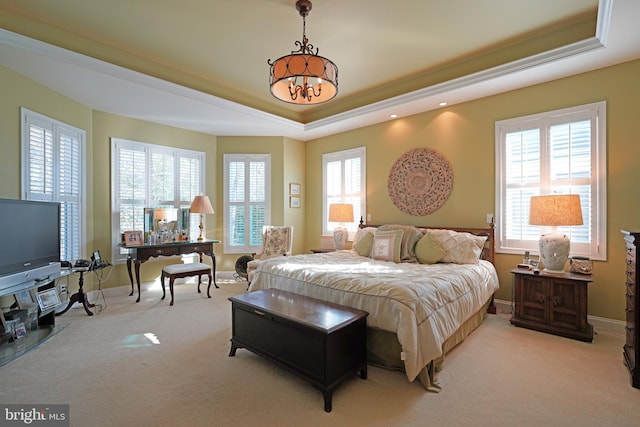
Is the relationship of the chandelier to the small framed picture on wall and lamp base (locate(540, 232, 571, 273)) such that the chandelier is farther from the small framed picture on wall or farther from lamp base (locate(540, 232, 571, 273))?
the small framed picture on wall

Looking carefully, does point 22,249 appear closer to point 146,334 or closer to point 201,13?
point 146,334

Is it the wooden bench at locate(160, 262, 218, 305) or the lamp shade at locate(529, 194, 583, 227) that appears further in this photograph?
the wooden bench at locate(160, 262, 218, 305)

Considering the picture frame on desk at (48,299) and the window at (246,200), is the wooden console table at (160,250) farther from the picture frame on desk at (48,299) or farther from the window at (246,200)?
the picture frame on desk at (48,299)

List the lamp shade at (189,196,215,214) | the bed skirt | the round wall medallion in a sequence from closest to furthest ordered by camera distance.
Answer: the bed skirt < the round wall medallion < the lamp shade at (189,196,215,214)

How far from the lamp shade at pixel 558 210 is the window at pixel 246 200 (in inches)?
172

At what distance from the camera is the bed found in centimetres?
220

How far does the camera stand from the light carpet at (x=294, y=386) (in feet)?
6.21

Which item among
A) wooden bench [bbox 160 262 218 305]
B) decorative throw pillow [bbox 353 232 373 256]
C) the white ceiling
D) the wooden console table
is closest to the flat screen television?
the wooden console table

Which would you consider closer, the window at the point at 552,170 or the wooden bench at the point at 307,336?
the wooden bench at the point at 307,336

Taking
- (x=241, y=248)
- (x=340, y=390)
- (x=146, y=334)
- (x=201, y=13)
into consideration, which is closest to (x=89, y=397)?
(x=146, y=334)

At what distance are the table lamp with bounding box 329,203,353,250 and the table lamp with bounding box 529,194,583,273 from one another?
260 cm

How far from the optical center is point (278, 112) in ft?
17.6

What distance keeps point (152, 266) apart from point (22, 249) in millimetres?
2243

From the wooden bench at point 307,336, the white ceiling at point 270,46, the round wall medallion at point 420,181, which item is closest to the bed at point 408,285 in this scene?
the wooden bench at point 307,336
